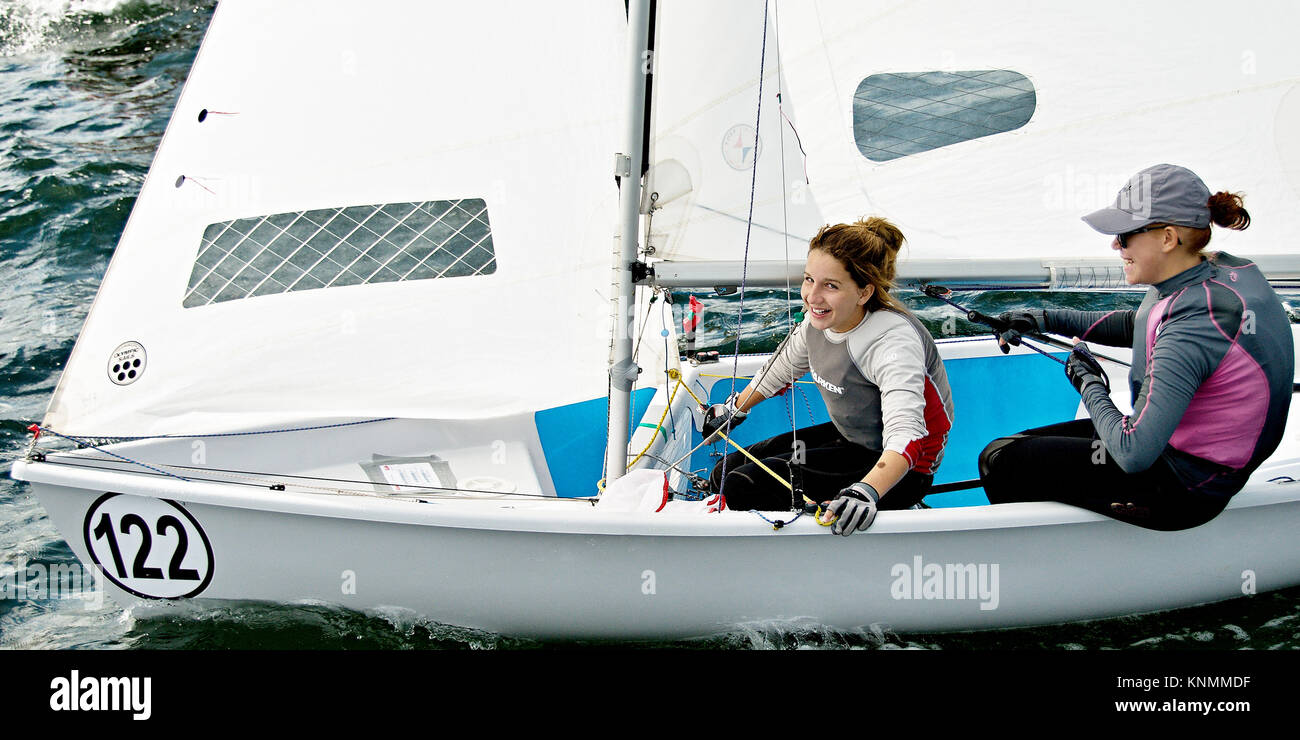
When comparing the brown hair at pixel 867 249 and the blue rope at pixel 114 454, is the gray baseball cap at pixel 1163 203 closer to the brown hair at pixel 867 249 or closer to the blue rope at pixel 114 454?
the brown hair at pixel 867 249

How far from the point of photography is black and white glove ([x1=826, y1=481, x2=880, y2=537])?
1.98 m

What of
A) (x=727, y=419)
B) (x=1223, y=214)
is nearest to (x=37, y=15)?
(x=727, y=419)

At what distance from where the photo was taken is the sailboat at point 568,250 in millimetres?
2238

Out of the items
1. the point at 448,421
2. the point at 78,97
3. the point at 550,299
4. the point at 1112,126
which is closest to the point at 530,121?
the point at 550,299

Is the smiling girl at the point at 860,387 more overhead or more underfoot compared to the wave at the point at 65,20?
more underfoot

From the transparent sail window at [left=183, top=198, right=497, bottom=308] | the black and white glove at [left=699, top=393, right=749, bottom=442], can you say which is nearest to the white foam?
the transparent sail window at [left=183, top=198, right=497, bottom=308]

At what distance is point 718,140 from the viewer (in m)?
2.36

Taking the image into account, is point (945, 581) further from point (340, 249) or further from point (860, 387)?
point (340, 249)

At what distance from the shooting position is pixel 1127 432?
194 centimetres

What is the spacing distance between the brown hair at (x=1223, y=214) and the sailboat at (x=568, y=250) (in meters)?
0.49

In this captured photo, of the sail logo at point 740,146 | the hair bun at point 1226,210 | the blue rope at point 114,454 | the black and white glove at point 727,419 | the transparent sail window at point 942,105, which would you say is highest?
the transparent sail window at point 942,105

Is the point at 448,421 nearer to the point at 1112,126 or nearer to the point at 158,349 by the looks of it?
the point at 158,349

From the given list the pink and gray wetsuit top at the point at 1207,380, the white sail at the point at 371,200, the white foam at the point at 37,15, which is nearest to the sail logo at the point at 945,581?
the pink and gray wetsuit top at the point at 1207,380

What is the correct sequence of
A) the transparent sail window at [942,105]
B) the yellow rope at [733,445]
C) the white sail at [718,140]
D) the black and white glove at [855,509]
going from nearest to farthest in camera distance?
the black and white glove at [855,509] → the yellow rope at [733,445] → the white sail at [718,140] → the transparent sail window at [942,105]
